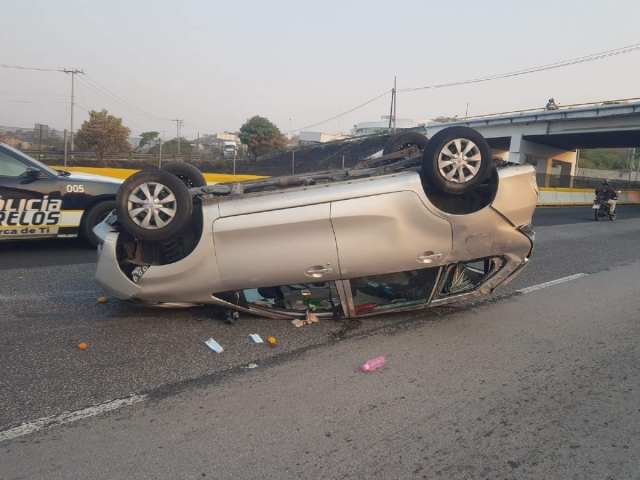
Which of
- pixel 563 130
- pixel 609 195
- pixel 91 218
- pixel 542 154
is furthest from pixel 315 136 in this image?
pixel 91 218

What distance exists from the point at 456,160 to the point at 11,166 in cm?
650

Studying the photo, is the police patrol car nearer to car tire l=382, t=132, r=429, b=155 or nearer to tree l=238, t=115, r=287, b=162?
car tire l=382, t=132, r=429, b=155

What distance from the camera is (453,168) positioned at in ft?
15.2

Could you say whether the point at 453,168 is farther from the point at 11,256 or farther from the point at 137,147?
the point at 137,147

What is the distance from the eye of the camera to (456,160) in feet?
15.2

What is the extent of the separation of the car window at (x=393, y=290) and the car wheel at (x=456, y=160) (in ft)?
2.82

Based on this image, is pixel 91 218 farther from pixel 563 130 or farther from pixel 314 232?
pixel 563 130

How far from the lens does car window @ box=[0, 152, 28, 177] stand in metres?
7.47

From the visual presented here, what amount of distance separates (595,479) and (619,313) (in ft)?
12.7

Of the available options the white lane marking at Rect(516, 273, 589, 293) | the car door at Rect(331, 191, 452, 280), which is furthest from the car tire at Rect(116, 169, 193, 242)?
the white lane marking at Rect(516, 273, 589, 293)

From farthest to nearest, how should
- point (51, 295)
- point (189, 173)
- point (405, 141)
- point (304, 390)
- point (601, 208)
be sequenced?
point (601, 208)
point (405, 141)
point (189, 173)
point (51, 295)
point (304, 390)

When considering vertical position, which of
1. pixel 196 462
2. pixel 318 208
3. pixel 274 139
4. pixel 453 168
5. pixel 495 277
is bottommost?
pixel 196 462

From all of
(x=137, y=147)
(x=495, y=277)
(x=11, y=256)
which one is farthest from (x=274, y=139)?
(x=495, y=277)

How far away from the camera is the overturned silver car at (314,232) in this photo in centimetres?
441
